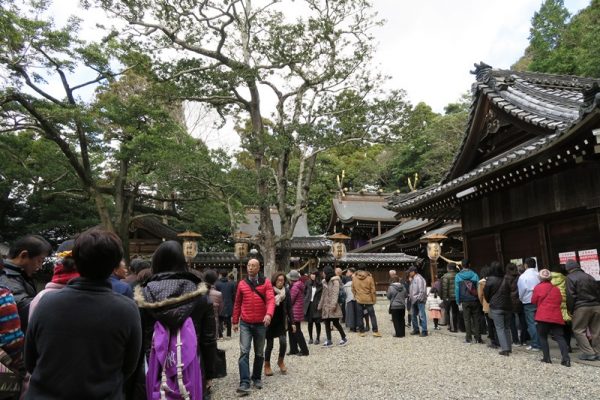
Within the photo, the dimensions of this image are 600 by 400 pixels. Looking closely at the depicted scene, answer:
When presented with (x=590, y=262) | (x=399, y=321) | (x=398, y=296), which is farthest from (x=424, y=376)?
(x=399, y=321)

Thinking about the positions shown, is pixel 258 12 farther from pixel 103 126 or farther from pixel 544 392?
pixel 544 392

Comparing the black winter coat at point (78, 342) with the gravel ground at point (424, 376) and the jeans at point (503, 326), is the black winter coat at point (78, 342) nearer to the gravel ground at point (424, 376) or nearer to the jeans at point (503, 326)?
the gravel ground at point (424, 376)

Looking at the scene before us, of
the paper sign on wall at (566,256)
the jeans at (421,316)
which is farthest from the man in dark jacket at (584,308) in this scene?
the jeans at (421,316)

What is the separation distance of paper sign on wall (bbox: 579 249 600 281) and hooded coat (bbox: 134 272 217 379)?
7.06m

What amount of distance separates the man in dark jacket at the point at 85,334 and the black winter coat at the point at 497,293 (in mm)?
6703

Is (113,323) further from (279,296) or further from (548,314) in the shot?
(548,314)

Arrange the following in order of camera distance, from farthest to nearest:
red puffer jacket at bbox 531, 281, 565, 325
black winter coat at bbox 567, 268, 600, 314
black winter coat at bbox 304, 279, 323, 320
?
black winter coat at bbox 304, 279, 323, 320 < red puffer jacket at bbox 531, 281, 565, 325 < black winter coat at bbox 567, 268, 600, 314

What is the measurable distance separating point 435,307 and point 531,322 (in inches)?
161

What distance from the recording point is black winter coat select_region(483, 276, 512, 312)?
7055 mm

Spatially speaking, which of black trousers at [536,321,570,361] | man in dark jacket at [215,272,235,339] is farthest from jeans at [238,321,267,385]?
man in dark jacket at [215,272,235,339]

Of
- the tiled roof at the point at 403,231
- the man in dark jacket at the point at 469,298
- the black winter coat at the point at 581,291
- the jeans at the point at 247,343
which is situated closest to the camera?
the jeans at the point at 247,343

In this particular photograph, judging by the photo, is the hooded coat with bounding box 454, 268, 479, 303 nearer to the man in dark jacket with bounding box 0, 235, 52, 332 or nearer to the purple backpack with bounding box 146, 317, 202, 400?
the purple backpack with bounding box 146, 317, 202, 400

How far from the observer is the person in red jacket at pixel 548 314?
618 centimetres

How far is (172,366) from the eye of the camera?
262 cm
